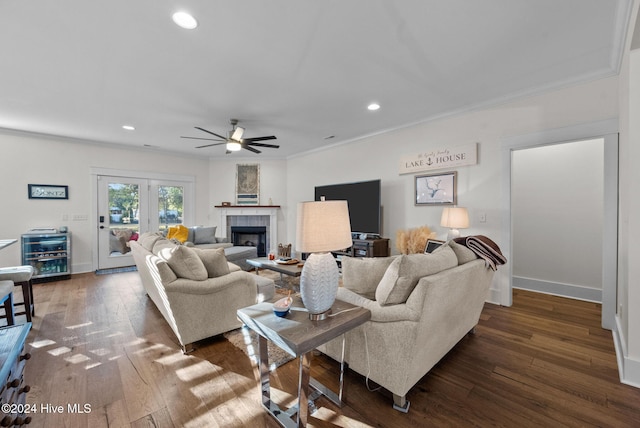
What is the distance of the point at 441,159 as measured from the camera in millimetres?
3922

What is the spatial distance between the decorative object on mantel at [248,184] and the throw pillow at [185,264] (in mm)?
4553

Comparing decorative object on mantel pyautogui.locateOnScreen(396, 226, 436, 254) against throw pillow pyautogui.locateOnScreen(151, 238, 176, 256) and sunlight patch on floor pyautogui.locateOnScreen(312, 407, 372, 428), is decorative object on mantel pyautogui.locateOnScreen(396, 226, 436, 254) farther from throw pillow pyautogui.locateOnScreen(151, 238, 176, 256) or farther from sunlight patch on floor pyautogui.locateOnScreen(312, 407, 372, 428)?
throw pillow pyautogui.locateOnScreen(151, 238, 176, 256)

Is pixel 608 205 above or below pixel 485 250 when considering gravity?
above

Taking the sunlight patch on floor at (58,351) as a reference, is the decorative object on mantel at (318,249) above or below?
above

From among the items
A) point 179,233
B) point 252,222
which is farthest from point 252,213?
point 179,233

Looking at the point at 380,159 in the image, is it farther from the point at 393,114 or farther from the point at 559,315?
the point at 559,315

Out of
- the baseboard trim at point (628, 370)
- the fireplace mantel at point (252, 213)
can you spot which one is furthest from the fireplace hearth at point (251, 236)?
the baseboard trim at point (628, 370)

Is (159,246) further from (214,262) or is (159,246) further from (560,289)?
(560,289)

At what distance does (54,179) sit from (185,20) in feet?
16.2

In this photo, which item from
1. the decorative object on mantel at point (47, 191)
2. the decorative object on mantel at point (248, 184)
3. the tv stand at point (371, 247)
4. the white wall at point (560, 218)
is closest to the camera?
the white wall at point (560, 218)

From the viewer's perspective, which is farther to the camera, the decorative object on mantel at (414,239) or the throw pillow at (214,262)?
the decorative object on mantel at (414,239)

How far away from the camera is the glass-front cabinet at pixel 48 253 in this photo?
4445 millimetres

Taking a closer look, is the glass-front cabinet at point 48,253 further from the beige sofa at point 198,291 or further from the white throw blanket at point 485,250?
the white throw blanket at point 485,250

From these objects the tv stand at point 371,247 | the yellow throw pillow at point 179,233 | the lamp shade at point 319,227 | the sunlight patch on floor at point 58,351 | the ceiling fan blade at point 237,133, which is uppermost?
the ceiling fan blade at point 237,133
